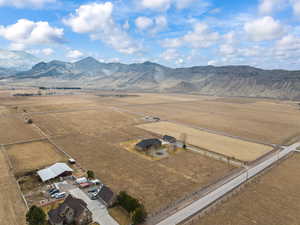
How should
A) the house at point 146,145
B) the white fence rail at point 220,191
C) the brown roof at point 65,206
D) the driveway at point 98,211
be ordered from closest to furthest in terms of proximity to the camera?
1. the brown roof at point 65,206
2. the driveway at point 98,211
3. the white fence rail at point 220,191
4. the house at point 146,145

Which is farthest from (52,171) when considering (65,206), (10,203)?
(65,206)

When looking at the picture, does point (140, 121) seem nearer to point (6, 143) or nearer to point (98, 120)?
point (98, 120)

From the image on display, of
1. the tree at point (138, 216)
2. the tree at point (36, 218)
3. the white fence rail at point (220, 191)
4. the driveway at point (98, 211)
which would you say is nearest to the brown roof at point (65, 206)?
the tree at point (36, 218)

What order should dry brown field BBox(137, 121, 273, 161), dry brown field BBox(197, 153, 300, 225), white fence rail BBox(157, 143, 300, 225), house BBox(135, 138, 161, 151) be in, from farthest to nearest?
dry brown field BBox(137, 121, 273, 161), house BBox(135, 138, 161, 151), white fence rail BBox(157, 143, 300, 225), dry brown field BBox(197, 153, 300, 225)

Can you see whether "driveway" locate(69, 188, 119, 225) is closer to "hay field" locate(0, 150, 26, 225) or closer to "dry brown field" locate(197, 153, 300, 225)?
"hay field" locate(0, 150, 26, 225)

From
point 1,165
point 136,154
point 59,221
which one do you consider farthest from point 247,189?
point 1,165

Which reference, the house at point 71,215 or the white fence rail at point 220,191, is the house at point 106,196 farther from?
the white fence rail at point 220,191

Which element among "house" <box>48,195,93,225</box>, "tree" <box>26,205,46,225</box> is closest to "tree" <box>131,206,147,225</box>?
"house" <box>48,195,93,225</box>
